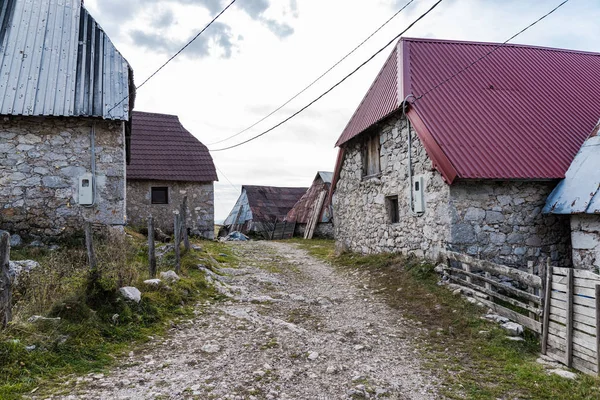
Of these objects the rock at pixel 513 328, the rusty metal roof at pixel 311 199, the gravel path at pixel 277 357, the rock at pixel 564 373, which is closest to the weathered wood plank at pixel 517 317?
the rock at pixel 513 328

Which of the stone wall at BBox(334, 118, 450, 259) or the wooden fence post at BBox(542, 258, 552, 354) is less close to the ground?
the stone wall at BBox(334, 118, 450, 259)

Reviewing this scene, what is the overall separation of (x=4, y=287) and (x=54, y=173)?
532cm

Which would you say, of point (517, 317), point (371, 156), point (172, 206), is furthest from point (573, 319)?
point (172, 206)

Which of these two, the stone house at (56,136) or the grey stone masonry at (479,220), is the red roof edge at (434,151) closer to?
the grey stone masonry at (479,220)

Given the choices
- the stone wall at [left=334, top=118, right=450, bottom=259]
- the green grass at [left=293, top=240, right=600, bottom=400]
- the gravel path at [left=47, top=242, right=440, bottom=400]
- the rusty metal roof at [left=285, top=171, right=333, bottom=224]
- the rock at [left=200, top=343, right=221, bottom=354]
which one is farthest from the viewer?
the rusty metal roof at [left=285, top=171, right=333, bottom=224]

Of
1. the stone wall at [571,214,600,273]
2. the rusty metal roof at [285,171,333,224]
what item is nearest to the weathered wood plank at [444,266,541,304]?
the stone wall at [571,214,600,273]

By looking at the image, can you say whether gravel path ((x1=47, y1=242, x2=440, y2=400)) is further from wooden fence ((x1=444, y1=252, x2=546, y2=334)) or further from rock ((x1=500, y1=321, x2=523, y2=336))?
wooden fence ((x1=444, y1=252, x2=546, y2=334))

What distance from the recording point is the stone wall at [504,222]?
26.3 ft

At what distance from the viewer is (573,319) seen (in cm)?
470

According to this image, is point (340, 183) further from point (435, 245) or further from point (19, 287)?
point (19, 287)

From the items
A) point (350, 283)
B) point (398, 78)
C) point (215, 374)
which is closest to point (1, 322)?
point (215, 374)

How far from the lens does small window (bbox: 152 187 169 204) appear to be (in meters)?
17.9

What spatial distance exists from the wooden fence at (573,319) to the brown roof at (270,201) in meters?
20.8

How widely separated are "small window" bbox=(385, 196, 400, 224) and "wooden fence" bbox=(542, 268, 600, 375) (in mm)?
5498
